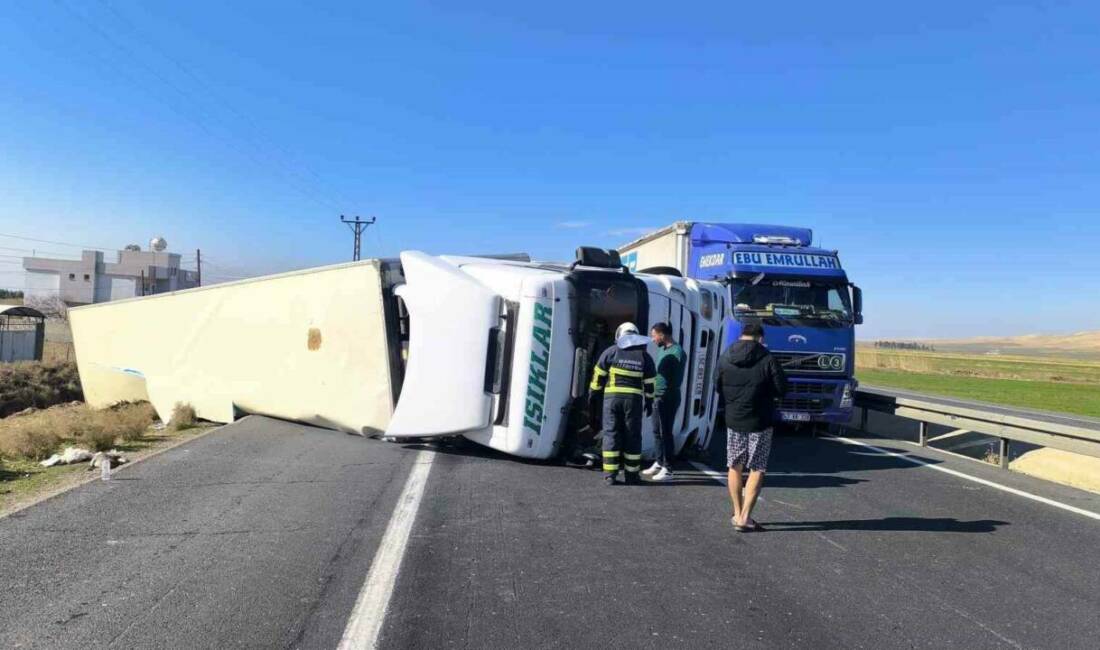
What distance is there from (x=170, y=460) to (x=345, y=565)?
15.0 feet

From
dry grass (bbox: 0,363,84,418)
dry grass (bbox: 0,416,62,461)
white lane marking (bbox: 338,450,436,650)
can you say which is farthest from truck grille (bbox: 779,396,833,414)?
dry grass (bbox: 0,363,84,418)

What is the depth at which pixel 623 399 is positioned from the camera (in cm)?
735

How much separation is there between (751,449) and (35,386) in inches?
1077

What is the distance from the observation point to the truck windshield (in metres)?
11.3

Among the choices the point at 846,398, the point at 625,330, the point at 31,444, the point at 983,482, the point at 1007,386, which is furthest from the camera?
the point at 1007,386

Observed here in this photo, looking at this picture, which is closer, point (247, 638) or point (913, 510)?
point (247, 638)

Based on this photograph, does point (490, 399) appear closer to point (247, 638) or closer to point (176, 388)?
point (247, 638)

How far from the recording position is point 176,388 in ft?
41.8

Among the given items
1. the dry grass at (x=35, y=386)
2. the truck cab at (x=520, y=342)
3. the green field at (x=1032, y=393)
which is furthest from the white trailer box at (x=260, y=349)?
the green field at (x=1032, y=393)

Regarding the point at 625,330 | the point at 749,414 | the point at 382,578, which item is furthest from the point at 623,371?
the point at 382,578

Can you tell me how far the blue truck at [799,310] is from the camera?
436 inches

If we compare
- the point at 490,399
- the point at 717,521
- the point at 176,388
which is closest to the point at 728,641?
the point at 717,521

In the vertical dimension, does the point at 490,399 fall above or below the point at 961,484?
above

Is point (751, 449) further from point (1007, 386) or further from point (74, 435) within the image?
point (1007, 386)
